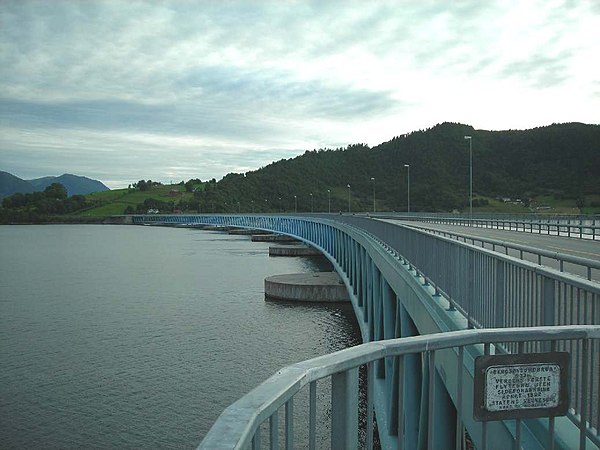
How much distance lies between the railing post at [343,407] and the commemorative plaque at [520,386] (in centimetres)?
79

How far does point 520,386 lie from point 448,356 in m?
4.32

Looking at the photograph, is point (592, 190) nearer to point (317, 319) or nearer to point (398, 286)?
point (317, 319)

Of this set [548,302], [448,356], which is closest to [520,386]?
[548,302]

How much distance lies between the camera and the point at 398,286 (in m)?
16.1

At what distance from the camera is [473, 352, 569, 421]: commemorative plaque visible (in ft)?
12.2

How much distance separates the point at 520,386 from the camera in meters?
3.79

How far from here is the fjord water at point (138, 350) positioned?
70.0 feet

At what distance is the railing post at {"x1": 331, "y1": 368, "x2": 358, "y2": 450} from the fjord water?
17275 mm

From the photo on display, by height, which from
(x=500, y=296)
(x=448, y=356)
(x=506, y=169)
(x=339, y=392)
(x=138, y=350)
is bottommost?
(x=138, y=350)

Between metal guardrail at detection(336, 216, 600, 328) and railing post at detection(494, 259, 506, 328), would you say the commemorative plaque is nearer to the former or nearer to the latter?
metal guardrail at detection(336, 216, 600, 328)

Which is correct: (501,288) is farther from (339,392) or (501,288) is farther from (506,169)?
(506,169)

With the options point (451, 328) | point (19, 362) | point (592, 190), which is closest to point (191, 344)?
point (19, 362)

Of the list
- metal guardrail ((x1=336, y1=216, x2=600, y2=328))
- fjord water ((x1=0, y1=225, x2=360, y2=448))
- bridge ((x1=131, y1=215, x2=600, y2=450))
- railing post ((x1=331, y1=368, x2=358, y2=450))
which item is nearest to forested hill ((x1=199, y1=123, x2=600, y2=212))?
fjord water ((x1=0, y1=225, x2=360, y2=448))

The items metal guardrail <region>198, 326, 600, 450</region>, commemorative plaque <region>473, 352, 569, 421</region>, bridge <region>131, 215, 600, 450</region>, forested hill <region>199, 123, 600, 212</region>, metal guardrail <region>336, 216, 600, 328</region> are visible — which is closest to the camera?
metal guardrail <region>198, 326, 600, 450</region>
